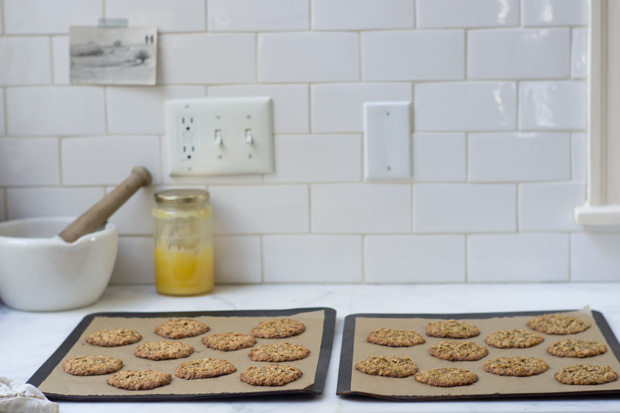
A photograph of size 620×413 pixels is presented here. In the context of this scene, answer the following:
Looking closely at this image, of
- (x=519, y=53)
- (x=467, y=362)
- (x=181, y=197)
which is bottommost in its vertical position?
(x=467, y=362)

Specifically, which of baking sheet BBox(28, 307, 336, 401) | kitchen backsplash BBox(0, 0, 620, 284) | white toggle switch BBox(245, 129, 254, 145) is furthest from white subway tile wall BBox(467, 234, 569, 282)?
white toggle switch BBox(245, 129, 254, 145)

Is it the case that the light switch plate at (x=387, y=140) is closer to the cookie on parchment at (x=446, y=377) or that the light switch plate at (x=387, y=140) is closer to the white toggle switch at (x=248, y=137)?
the white toggle switch at (x=248, y=137)

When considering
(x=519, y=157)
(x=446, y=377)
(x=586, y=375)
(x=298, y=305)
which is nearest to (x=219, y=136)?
(x=298, y=305)

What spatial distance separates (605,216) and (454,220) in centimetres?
26

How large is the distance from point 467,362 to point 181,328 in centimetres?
42

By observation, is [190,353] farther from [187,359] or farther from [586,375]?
[586,375]

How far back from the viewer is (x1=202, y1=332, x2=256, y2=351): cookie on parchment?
102cm

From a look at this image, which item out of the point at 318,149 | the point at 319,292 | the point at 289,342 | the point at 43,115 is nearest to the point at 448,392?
the point at 289,342

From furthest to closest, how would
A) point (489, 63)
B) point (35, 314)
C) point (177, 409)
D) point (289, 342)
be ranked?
point (489, 63) → point (35, 314) → point (289, 342) → point (177, 409)

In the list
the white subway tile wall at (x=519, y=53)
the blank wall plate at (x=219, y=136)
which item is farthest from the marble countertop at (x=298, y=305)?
the white subway tile wall at (x=519, y=53)

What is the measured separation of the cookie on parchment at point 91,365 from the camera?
93 cm

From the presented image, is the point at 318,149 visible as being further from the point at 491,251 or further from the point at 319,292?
the point at 491,251

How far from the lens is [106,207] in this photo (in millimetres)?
1238

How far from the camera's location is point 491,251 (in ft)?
4.39
